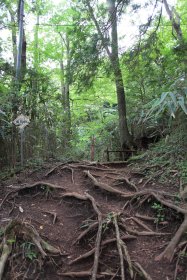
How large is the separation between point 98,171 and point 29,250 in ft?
10.8

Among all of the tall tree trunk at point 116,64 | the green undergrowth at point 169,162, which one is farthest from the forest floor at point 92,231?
the tall tree trunk at point 116,64

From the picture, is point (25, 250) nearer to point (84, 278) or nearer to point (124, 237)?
point (84, 278)

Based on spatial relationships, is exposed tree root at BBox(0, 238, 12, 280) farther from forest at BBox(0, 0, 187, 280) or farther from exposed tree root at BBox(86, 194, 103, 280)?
exposed tree root at BBox(86, 194, 103, 280)

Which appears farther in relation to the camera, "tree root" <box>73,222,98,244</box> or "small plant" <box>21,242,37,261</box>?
"tree root" <box>73,222,98,244</box>

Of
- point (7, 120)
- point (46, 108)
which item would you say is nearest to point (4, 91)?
point (7, 120)

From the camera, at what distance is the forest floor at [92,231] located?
9.80 feet

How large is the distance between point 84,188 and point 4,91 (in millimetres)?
3283

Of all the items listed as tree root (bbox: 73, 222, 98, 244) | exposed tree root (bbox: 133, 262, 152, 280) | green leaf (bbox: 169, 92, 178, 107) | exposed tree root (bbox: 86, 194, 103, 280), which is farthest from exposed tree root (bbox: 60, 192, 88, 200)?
green leaf (bbox: 169, 92, 178, 107)

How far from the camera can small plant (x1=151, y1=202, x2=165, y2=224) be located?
3.68m

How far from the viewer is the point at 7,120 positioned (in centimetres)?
631

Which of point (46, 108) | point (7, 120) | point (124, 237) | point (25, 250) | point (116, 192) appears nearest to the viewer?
point (25, 250)

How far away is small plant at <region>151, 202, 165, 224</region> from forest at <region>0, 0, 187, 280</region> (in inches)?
0.6

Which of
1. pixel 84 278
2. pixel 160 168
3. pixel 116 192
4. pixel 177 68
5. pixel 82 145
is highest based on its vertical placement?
pixel 177 68

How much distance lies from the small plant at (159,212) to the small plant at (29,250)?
1.74 m
